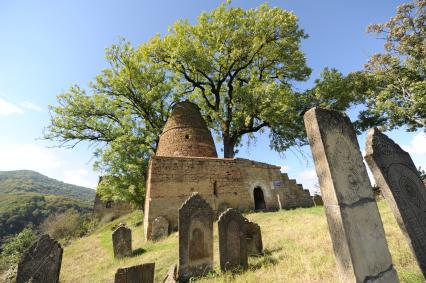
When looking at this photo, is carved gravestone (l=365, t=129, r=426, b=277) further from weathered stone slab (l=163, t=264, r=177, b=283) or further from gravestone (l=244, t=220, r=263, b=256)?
weathered stone slab (l=163, t=264, r=177, b=283)

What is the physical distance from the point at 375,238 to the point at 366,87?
58.6ft

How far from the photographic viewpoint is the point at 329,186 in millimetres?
2818

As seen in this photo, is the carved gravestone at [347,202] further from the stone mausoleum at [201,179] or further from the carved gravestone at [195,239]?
the stone mausoleum at [201,179]

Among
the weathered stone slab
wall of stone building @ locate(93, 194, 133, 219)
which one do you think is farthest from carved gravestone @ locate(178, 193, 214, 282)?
wall of stone building @ locate(93, 194, 133, 219)

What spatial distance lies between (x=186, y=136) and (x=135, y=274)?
1110cm

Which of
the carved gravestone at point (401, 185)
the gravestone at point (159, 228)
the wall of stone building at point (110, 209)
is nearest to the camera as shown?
the carved gravestone at point (401, 185)

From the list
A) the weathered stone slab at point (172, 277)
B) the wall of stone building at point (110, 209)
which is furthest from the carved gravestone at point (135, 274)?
the wall of stone building at point (110, 209)

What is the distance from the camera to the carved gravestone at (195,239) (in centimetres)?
493

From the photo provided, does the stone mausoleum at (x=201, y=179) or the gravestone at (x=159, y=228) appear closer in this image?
the gravestone at (x=159, y=228)

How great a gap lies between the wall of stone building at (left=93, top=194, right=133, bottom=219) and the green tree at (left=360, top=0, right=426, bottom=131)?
95.1 ft

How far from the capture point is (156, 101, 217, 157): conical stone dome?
14.1 meters

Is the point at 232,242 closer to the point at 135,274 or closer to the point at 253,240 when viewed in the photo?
the point at 253,240

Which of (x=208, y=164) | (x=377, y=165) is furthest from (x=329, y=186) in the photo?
(x=208, y=164)

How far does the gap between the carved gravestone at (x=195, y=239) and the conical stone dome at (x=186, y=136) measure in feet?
27.6
